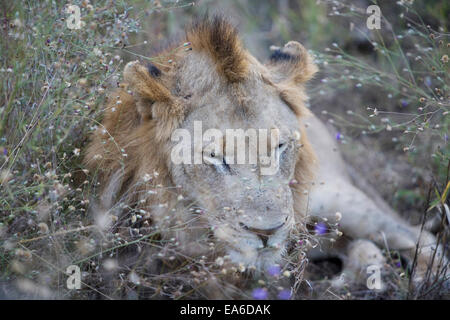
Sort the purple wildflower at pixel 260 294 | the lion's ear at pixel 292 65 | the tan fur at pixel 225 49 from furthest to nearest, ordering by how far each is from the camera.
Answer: the lion's ear at pixel 292 65
the tan fur at pixel 225 49
the purple wildflower at pixel 260 294

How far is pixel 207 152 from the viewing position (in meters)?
3.44

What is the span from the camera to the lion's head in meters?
3.34

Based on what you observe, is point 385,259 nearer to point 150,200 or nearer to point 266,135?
point 266,135

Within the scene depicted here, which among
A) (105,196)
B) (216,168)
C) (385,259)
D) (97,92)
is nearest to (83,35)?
(97,92)

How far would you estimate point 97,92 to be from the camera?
3648mm

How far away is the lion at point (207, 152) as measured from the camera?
3.34 metres

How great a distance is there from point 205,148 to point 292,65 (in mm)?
1194

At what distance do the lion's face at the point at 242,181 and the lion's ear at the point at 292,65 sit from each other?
503 mm

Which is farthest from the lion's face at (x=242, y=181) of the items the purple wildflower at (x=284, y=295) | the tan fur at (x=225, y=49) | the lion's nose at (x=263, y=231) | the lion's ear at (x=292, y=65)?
the lion's ear at (x=292, y=65)

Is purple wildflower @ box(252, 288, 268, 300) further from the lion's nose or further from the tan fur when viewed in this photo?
the tan fur

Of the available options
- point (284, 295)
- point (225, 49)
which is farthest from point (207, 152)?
point (284, 295)

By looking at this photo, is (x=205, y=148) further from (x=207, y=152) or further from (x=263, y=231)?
(x=263, y=231)

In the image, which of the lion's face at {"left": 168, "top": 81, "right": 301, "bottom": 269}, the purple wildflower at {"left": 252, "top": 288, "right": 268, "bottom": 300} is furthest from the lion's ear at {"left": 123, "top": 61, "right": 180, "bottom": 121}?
the purple wildflower at {"left": 252, "top": 288, "right": 268, "bottom": 300}

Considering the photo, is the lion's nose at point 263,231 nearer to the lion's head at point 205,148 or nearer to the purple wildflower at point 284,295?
the lion's head at point 205,148
